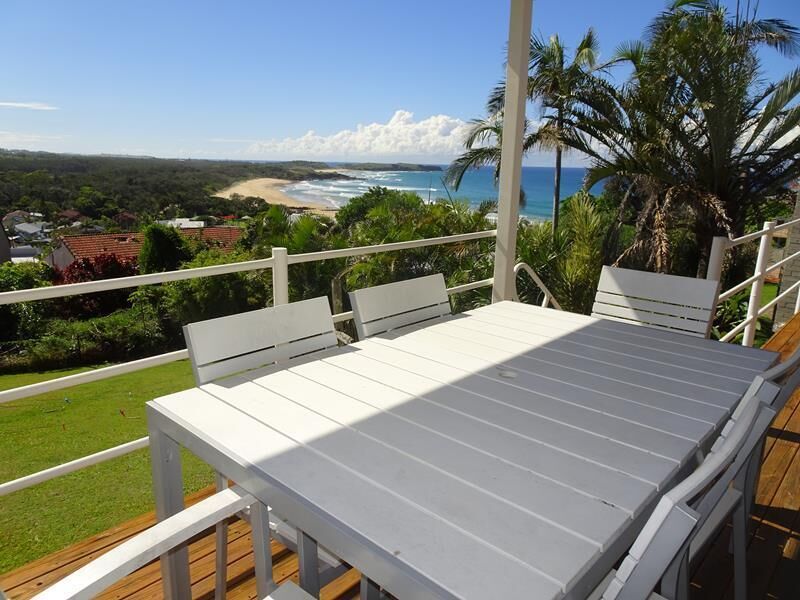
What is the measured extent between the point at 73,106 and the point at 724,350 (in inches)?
1414

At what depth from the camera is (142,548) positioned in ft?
3.01

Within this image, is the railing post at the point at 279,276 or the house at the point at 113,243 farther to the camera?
the house at the point at 113,243

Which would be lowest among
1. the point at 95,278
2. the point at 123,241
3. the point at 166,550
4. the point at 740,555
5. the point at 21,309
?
the point at 21,309

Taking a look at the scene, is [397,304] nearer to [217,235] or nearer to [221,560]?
[221,560]

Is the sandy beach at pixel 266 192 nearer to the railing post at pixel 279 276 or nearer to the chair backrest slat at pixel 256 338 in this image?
the railing post at pixel 279 276

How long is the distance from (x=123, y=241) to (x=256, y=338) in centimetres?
2021

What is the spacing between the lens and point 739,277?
1444cm

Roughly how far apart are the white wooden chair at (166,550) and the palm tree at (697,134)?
716 centimetres

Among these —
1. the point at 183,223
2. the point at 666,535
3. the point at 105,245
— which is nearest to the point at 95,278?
the point at 105,245

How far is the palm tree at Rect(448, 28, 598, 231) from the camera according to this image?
11.2m

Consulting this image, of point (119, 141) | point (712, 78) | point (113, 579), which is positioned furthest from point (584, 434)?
point (119, 141)

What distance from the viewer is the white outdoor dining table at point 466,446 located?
33.1 inches

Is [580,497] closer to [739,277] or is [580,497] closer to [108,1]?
[739,277]

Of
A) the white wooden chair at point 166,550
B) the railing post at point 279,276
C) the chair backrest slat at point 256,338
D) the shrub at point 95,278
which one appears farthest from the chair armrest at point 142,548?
the shrub at point 95,278
